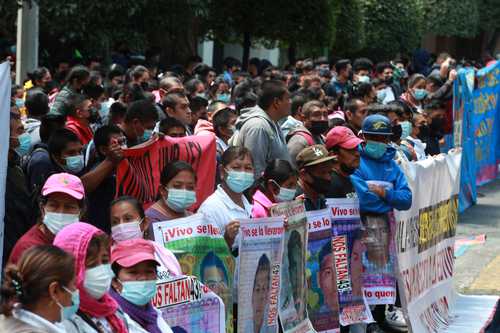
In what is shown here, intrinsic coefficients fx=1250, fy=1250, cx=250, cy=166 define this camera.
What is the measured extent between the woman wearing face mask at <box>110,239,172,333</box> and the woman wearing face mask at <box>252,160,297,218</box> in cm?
221

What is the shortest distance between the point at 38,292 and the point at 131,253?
1212 millimetres

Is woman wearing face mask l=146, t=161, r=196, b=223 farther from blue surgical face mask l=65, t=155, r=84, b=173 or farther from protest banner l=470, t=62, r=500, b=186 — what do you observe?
protest banner l=470, t=62, r=500, b=186

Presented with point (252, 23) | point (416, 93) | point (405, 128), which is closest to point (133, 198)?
point (405, 128)

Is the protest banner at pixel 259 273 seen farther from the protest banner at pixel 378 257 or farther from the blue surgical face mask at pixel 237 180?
the protest banner at pixel 378 257

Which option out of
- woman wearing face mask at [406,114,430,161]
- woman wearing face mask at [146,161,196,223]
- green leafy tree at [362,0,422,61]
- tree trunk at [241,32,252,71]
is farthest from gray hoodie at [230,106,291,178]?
green leafy tree at [362,0,422,61]

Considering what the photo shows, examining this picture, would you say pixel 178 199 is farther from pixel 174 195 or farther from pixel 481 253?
pixel 481 253

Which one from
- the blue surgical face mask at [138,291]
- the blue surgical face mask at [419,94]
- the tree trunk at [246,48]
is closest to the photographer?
the blue surgical face mask at [138,291]

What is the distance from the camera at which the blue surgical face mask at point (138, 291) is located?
5.49m

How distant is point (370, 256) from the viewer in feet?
30.0

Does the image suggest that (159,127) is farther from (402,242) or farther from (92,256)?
(92,256)

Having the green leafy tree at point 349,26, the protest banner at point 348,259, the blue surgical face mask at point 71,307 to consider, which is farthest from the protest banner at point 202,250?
the green leafy tree at point 349,26

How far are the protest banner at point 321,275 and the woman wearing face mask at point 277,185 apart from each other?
0.31 metres

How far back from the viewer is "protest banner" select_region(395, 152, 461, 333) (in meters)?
9.58

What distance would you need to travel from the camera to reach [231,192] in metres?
7.64
